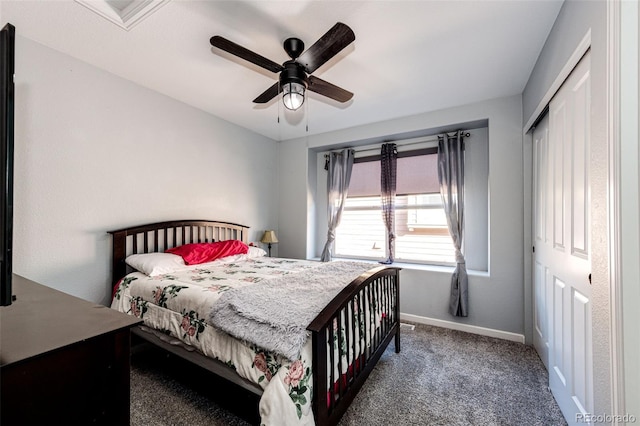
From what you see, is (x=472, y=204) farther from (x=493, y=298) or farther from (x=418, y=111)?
(x=418, y=111)

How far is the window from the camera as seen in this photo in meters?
Answer: 3.42

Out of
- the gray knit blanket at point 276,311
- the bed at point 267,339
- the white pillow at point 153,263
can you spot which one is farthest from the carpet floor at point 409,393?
the white pillow at point 153,263

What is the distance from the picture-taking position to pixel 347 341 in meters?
1.60

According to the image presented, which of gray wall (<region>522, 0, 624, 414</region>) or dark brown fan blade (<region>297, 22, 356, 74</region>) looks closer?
gray wall (<region>522, 0, 624, 414</region>)

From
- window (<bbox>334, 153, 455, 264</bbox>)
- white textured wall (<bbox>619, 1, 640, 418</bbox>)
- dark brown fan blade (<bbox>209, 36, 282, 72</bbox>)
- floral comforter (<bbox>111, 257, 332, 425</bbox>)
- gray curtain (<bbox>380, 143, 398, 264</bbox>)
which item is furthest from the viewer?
gray curtain (<bbox>380, 143, 398, 264</bbox>)

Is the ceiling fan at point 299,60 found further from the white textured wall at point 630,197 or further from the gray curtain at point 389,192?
the gray curtain at point 389,192

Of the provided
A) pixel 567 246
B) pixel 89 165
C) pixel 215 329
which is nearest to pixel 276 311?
pixel 215 329

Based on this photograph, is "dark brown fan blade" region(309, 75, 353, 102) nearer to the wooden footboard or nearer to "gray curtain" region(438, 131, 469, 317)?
the wooden footboard

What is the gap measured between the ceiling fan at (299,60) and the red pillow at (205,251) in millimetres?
1721

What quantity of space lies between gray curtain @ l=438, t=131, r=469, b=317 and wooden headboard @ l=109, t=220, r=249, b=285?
2.76m

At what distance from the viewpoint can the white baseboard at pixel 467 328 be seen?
2.71 metres

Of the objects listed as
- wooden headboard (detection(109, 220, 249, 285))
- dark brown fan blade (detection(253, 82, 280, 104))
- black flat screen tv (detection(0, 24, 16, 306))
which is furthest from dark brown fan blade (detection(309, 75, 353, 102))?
wooden headboard (detection(109, 220, 249, 285))

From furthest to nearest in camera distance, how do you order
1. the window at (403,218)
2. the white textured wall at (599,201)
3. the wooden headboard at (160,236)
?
the window at (403,218), the wooden headboard at (160,236), the white textured wall at (599,201)

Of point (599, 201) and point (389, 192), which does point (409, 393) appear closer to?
point (599, 201)
